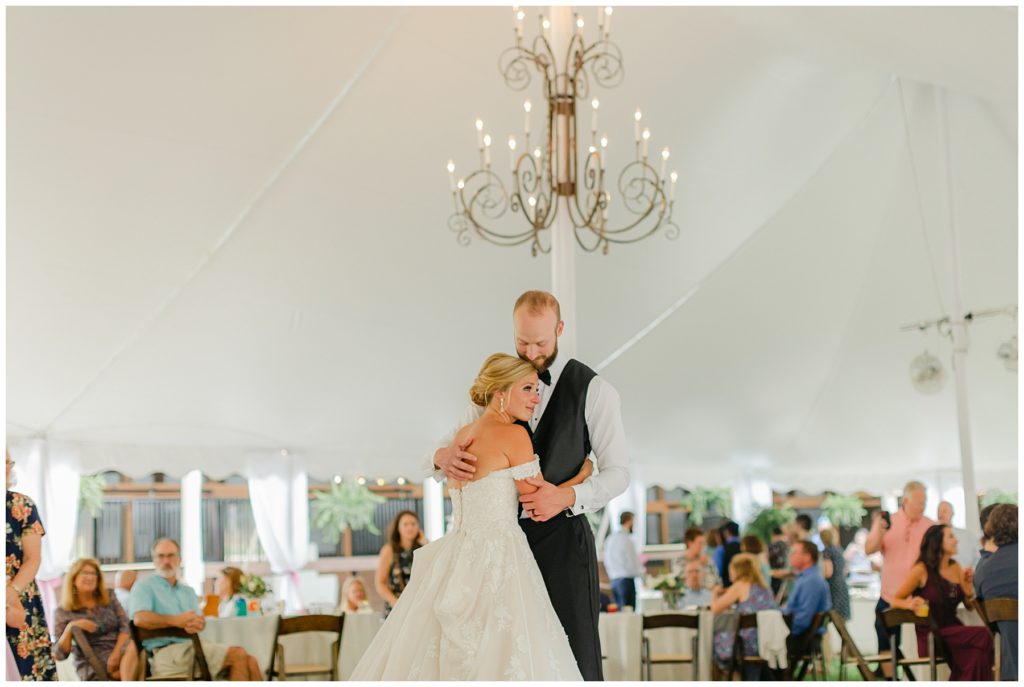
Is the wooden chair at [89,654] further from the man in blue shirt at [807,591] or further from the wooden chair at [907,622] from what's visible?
the man in blue shirt at [807,591]

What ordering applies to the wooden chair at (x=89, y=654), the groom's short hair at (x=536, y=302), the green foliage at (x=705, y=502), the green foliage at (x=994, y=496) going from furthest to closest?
1. the green foliage at (x=705, y=502)
2. the green foliage at (x=994, y=496)
3. the wooden chair at (x=89, y=654)
4. the groom's short hair at (x=536, y=302)

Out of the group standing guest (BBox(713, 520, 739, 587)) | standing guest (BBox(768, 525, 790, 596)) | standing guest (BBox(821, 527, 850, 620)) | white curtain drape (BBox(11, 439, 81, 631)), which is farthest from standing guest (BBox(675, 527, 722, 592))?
white curtain drape (BBox(11, 439, 81, 631))

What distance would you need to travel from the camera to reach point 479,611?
10.1 feet

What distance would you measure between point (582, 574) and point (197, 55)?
4.29 m

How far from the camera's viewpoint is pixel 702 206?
8711 millimetres

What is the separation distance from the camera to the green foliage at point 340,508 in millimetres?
14844

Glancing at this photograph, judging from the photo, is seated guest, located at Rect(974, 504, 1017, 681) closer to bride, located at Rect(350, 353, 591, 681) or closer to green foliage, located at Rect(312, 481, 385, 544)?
bride, located at Rect(350, 353, 591, 681)

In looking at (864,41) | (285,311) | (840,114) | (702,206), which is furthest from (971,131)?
(285,311)

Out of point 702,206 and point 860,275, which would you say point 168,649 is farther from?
point 860,275

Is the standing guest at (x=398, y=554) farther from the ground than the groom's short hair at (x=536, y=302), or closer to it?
closer to it

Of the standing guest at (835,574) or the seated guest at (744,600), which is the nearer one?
the seated guest at (744,600)

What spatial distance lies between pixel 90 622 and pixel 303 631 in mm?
1335

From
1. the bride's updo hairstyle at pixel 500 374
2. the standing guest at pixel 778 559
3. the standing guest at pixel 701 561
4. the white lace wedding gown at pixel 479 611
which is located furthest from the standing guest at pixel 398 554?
the standing guest at pixel 778 559

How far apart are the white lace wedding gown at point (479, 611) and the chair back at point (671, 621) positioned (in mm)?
4492
